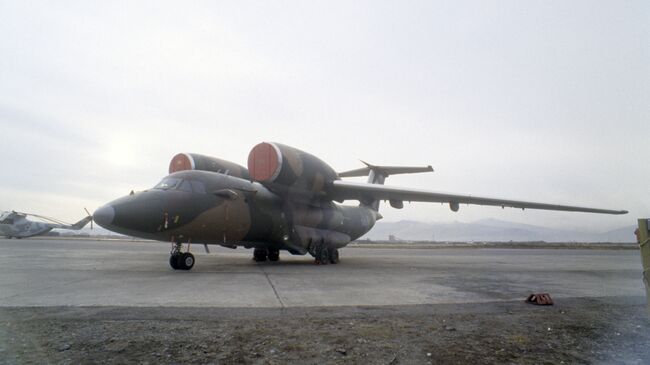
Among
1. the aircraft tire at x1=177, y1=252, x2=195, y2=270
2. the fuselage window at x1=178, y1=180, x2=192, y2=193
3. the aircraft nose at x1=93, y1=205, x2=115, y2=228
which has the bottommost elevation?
the aircraft tire at x1=177, y1=252, x2=195, y2=270

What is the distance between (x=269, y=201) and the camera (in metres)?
14.0

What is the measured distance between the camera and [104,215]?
964cm

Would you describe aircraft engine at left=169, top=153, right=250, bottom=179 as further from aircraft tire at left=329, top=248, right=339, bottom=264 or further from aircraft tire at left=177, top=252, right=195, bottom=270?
aircraft tire at left=329, top=248, right=339, bottom=264

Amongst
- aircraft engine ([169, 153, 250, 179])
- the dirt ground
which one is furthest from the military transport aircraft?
the dirt ground

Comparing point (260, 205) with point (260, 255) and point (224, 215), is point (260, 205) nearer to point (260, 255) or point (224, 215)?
point (224, 215)

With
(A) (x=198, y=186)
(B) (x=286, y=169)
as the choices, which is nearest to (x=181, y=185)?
(A) (x=198, y=186)

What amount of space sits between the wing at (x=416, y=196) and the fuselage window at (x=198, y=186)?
16.2ft

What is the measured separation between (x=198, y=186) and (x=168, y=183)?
84 cm

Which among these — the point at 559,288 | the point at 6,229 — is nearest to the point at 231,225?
the point at 559,288

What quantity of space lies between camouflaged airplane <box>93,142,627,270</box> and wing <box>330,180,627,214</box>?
0.11ft

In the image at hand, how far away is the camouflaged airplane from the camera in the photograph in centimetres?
1046

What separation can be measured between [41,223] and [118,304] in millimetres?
41675

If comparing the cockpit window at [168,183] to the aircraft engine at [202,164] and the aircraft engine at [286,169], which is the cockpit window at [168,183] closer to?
the aircraft engine at [286,169]

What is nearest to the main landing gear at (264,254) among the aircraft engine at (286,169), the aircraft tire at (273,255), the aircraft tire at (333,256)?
the aircraft tire at (273,255)
